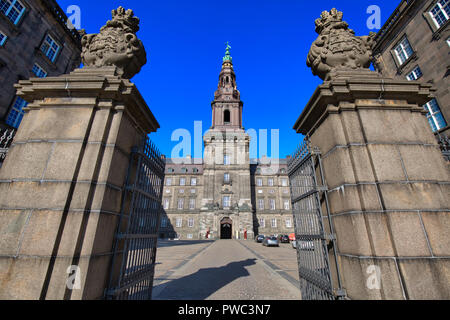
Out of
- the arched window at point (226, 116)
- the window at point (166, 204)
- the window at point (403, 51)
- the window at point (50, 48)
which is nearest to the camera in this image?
the window at point (403, 51)

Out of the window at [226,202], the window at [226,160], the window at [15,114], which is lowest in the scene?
the window at [226,202]

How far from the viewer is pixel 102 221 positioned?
2746 mm

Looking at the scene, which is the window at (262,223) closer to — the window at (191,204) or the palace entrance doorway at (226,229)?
the palace entrance doorway at (226,229)

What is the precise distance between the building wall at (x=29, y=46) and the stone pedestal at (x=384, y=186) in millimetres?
16906

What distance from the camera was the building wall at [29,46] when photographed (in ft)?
38.2

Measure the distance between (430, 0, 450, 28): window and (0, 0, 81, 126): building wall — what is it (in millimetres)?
24584

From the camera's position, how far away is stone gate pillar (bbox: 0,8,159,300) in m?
2.42

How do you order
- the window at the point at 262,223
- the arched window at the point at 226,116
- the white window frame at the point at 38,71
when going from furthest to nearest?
the arched window at the point at 226,116 < the window at the point at 262,223 < the white window frame at the point at 38,71

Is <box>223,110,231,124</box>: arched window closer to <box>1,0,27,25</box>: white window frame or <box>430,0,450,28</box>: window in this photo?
<box>1,0,27,25</box>: white window frame

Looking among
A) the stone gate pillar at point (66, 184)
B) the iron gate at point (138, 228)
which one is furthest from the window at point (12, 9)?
the iron gate at point (138, 228)

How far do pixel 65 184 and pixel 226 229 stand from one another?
37.7 metres

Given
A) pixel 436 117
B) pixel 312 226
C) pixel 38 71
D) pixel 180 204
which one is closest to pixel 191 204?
pixel 180 204

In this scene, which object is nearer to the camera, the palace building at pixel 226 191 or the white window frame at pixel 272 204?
the palace building at pixel 226 191
